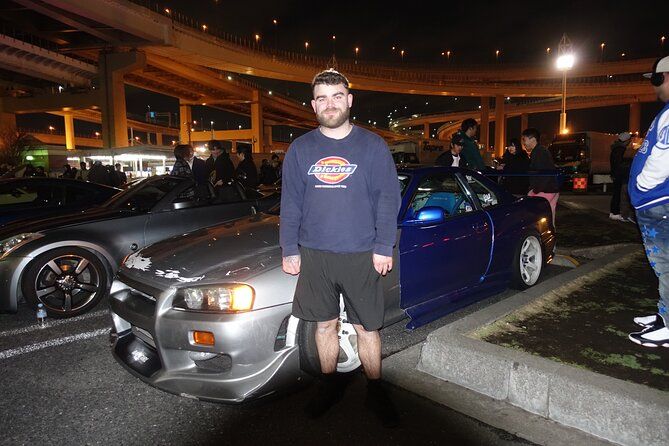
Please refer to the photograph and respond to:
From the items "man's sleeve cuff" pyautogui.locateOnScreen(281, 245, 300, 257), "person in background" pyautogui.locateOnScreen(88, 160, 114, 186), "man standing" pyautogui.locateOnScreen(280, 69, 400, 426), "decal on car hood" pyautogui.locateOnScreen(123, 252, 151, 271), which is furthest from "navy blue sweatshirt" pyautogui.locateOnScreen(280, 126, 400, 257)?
"person in background" pyautogui.locateOnScreen(88, 160, 114, 186)

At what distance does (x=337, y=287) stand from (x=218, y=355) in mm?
800

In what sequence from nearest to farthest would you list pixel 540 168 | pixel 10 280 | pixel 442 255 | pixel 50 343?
pixel 442 255, pixel 50 343, pixel 10 280, pixel 540 168

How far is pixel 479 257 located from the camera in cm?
392

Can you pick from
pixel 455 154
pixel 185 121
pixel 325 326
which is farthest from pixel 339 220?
pixel 185 121

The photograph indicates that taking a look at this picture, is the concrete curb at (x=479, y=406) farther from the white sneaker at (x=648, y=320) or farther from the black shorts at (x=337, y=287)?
the white sneaker at (x=648, y=320)

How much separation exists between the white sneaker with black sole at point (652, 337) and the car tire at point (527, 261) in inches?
56.2

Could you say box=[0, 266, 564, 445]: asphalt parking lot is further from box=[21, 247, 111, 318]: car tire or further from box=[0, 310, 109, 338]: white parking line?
box=[21, 247, 111, 318]: car tire

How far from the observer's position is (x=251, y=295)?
251 cm

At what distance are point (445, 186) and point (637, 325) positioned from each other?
202 centimetres

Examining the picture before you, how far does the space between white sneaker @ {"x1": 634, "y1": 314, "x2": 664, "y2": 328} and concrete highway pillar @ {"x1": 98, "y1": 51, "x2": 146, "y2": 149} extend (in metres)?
36.3

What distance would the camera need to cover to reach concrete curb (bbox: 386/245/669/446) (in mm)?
2166

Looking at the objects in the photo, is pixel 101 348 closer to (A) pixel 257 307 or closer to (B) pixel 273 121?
(A) pixel 257 307

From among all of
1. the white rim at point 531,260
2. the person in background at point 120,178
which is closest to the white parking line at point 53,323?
the white rim at point 531,260

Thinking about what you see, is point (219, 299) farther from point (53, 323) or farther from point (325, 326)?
point (53, 323)
